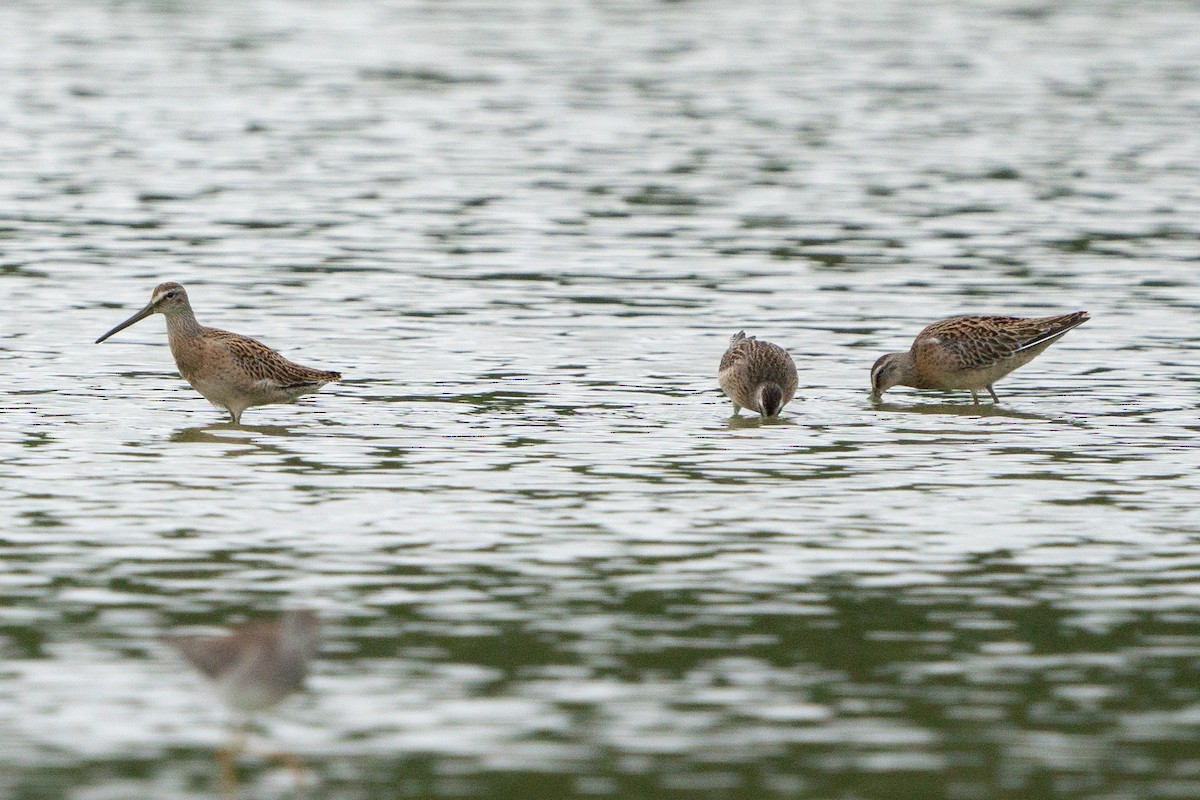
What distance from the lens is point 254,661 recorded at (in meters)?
9.24

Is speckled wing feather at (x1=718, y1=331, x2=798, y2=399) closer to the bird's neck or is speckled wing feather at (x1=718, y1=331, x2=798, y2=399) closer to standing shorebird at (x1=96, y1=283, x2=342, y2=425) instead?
standing shorebird at (x1=96, y1=283, x2=342, y2=425)

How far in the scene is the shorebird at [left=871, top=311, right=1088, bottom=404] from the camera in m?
18.1

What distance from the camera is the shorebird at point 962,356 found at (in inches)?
713

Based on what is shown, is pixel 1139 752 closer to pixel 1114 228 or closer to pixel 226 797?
pixel 226 797

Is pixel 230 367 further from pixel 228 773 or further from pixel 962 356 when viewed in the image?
pixel 228 773

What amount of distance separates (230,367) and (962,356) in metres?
5.87

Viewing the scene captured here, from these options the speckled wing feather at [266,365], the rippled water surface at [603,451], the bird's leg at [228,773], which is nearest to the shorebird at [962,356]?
the rippled water surface at [603,451]

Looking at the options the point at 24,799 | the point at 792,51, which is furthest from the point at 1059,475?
the point at 792,51

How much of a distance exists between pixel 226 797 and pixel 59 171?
22.7 m

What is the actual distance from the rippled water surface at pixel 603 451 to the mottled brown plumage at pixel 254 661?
281mm

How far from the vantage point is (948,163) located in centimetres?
3173

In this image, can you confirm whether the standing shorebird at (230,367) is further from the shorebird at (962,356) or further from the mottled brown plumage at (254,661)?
the mottled brown plumage at (254,661)

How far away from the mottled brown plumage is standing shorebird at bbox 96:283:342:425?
691cm

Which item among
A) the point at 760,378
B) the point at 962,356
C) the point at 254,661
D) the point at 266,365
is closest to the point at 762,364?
the point at 760,378
